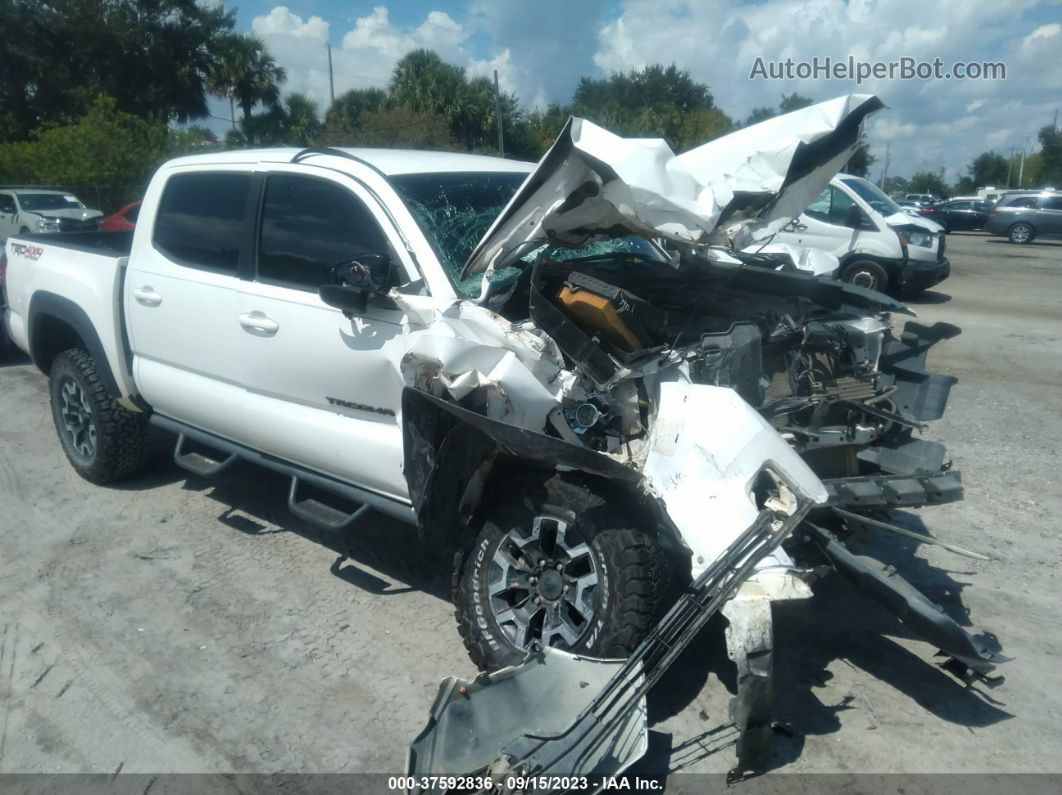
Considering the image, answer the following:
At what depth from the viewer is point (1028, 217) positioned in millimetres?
27781

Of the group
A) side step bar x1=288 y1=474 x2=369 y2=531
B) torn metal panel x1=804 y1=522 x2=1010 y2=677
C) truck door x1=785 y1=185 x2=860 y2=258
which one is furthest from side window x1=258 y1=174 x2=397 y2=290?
truck door x1=785 y1=185 x2=860 y2=258

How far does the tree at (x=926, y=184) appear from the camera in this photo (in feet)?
228

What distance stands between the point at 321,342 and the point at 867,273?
11.1 metres

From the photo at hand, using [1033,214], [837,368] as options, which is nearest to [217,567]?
[837,368]

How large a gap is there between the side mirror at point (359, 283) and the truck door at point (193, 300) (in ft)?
2.89

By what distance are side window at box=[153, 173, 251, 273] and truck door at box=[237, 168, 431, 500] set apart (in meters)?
0.24

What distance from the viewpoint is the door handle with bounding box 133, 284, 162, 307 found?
509 centimetres

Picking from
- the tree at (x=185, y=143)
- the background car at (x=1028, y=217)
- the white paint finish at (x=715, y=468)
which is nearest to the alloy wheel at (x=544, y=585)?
the white paint finish at (x=715, y=468)

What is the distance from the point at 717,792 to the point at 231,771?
1765 millimetres

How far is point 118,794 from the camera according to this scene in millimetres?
3168

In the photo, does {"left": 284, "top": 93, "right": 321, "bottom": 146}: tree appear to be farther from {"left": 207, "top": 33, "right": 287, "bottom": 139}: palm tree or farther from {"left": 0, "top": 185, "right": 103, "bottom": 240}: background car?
{"left": 0, "top": 185, "right": 103, "bottom": 240}: background car

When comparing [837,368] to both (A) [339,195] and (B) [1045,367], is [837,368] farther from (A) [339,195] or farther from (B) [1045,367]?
(B) [1045,367]

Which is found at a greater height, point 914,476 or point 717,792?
point 914,476

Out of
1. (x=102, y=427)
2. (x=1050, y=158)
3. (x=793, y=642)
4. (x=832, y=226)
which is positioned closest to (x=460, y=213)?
(x=793, y=642)
